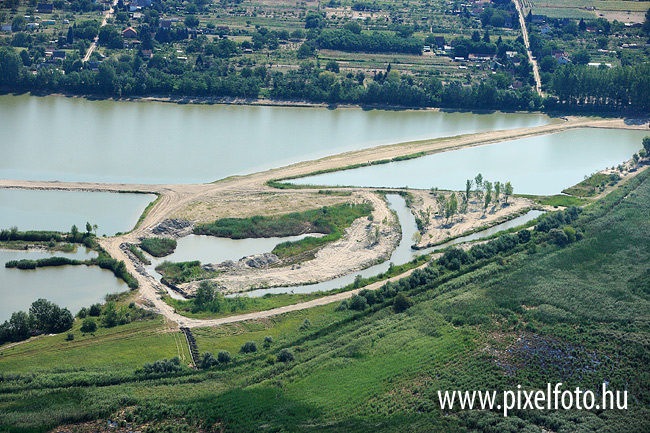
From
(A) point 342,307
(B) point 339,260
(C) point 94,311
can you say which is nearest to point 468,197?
(B) point 339,260

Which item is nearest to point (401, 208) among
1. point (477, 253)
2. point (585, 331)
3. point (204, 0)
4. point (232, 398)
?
point (477, 253)

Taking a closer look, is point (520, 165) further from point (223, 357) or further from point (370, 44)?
point (223, 357)

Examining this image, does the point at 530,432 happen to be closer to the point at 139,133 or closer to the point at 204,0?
the point at 139,133

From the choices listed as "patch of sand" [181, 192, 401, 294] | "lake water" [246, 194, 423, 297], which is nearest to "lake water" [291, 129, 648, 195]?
"lake water" [246, 194, 423, 297]

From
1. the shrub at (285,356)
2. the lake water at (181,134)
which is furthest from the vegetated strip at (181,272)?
the lake water at (181,134)

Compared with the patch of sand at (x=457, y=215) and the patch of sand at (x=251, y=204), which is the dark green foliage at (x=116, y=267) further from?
the patch of sand at (x=457, y=215)

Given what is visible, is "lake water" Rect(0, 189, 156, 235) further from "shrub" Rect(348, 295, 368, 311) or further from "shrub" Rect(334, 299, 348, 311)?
"shrub" Rect(348, 295, 368, 311)

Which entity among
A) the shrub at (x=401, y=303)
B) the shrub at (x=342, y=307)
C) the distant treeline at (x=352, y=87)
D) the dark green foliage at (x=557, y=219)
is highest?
the distant treeline at (x=352, y=87)
